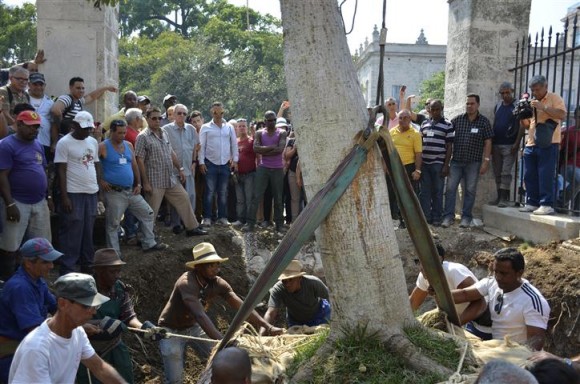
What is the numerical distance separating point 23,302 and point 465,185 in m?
6.67

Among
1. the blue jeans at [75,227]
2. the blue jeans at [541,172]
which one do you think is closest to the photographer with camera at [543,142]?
the blue jeans at [541,172]

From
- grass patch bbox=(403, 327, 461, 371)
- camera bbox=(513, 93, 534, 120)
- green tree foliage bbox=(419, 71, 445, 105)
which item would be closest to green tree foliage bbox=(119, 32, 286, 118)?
green tree foliage bbox=(419, 71, 445, 105)

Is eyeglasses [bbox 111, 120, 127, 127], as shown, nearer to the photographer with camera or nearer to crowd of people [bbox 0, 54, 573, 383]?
crowd of people [bbox 0, 54, 573, 383]

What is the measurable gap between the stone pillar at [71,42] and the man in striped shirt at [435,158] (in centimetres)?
513

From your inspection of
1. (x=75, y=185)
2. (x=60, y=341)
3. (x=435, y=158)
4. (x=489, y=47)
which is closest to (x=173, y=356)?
(x=75, y=185)

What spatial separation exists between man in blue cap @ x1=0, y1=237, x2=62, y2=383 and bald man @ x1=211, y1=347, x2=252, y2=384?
2.31 metres

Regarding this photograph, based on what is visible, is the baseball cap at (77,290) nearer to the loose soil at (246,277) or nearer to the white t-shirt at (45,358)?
the white t-shirt at (45,358)

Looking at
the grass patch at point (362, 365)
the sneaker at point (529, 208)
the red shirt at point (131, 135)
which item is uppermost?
the red shirt at point (131, 135)

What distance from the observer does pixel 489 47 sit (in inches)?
396

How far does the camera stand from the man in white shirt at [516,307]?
524 cm

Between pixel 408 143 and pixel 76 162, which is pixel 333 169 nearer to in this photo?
pixel 76 162

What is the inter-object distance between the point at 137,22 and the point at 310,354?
49.0 meters

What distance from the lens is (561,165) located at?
8.89 meters

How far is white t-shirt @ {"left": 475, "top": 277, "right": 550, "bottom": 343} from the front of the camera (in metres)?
5.26
